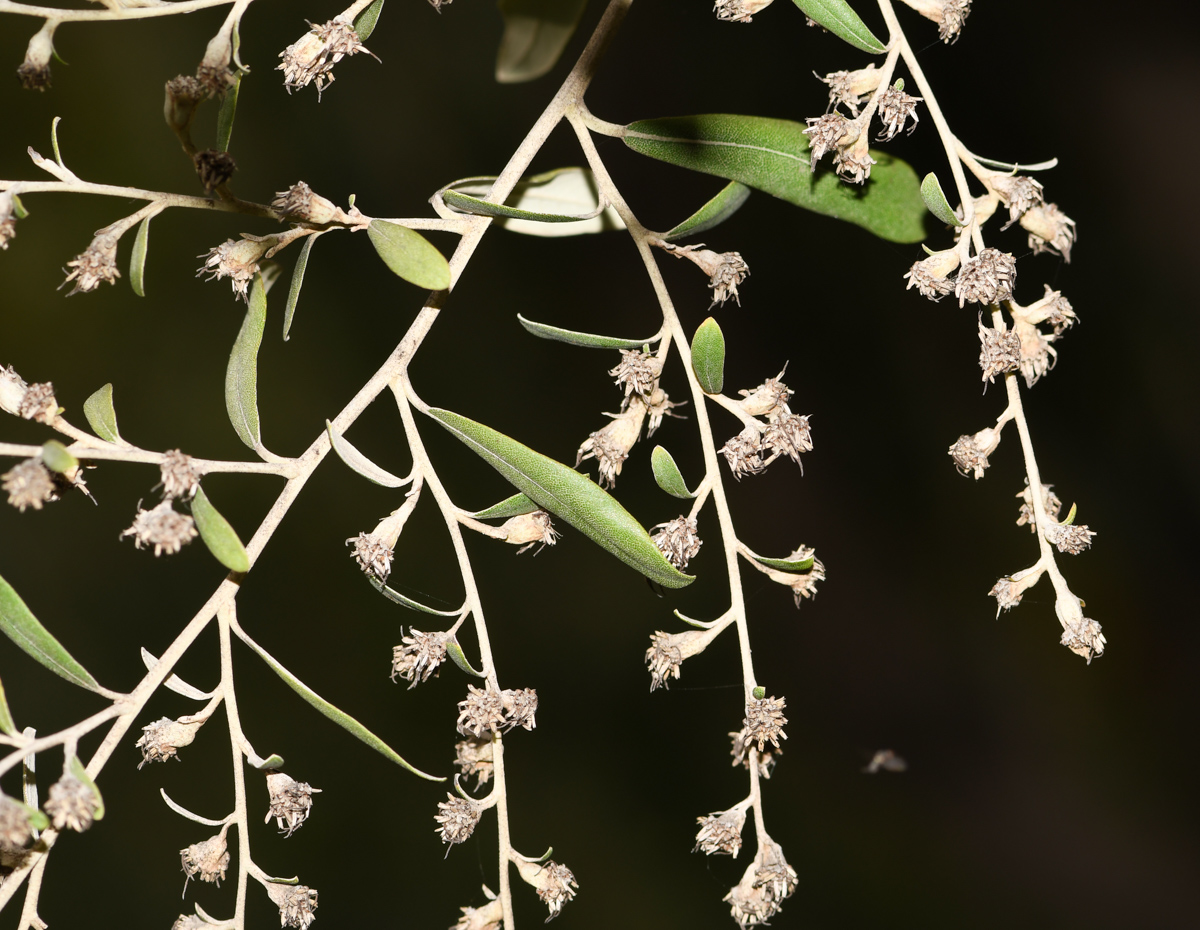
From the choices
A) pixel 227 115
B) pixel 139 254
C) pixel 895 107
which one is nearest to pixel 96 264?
pixel 139 254

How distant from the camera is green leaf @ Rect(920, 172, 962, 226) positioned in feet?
2.19

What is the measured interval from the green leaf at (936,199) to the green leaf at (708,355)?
0.17 meters

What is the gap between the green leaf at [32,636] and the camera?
678 mm

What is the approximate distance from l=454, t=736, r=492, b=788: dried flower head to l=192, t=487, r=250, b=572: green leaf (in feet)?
0.81

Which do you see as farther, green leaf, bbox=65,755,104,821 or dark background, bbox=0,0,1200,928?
dark background, bbox=0,0,1200,928

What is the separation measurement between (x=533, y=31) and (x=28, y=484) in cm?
44

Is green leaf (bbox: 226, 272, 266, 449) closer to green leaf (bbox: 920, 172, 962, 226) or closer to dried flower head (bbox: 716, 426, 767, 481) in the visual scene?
dried flower head (bbox: 716, 426, 767, 481)

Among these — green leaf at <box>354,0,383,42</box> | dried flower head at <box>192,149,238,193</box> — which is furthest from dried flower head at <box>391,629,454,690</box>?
green leaf at <box>354,0,383,42</box>

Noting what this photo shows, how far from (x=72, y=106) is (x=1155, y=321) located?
8.51ft

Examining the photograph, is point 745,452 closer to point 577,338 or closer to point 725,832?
point 577,338

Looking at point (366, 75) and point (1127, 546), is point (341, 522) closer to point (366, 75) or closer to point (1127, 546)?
point (366, 75)

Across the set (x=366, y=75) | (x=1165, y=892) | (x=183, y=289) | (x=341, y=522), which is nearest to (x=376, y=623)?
(x=341, y=522)

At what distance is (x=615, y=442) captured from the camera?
75 cm

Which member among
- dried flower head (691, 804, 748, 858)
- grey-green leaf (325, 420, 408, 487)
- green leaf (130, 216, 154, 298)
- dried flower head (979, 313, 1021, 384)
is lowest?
dried flower head (691, 804, 748, 858)
